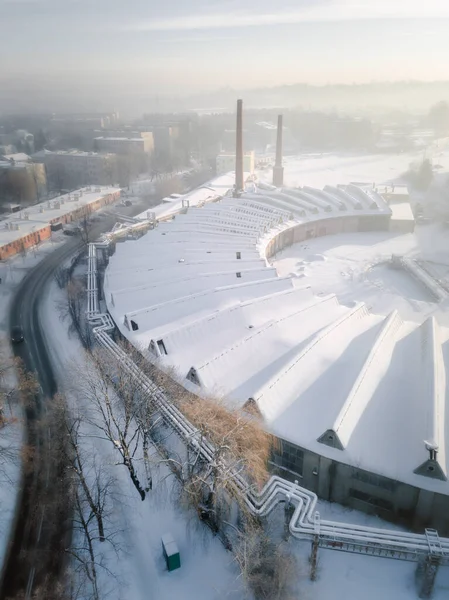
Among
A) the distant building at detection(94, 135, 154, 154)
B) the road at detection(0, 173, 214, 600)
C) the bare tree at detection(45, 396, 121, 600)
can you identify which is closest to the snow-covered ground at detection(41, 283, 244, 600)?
the bare tree at detection(45, 396, 121, 600)

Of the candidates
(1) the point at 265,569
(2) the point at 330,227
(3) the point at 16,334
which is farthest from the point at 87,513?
(2) the point at 330,227

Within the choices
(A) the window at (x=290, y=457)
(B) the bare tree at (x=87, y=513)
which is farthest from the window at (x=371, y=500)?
(B) the bare tree at (x=87, y=513)

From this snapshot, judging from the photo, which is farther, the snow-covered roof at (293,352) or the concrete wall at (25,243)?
the concrete wall at (25,243)

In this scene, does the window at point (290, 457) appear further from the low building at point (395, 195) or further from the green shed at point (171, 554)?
the low building at point (395, 195)

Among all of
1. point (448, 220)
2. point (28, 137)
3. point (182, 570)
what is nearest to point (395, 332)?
point (182, 570)

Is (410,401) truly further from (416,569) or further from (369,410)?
(416,569)
